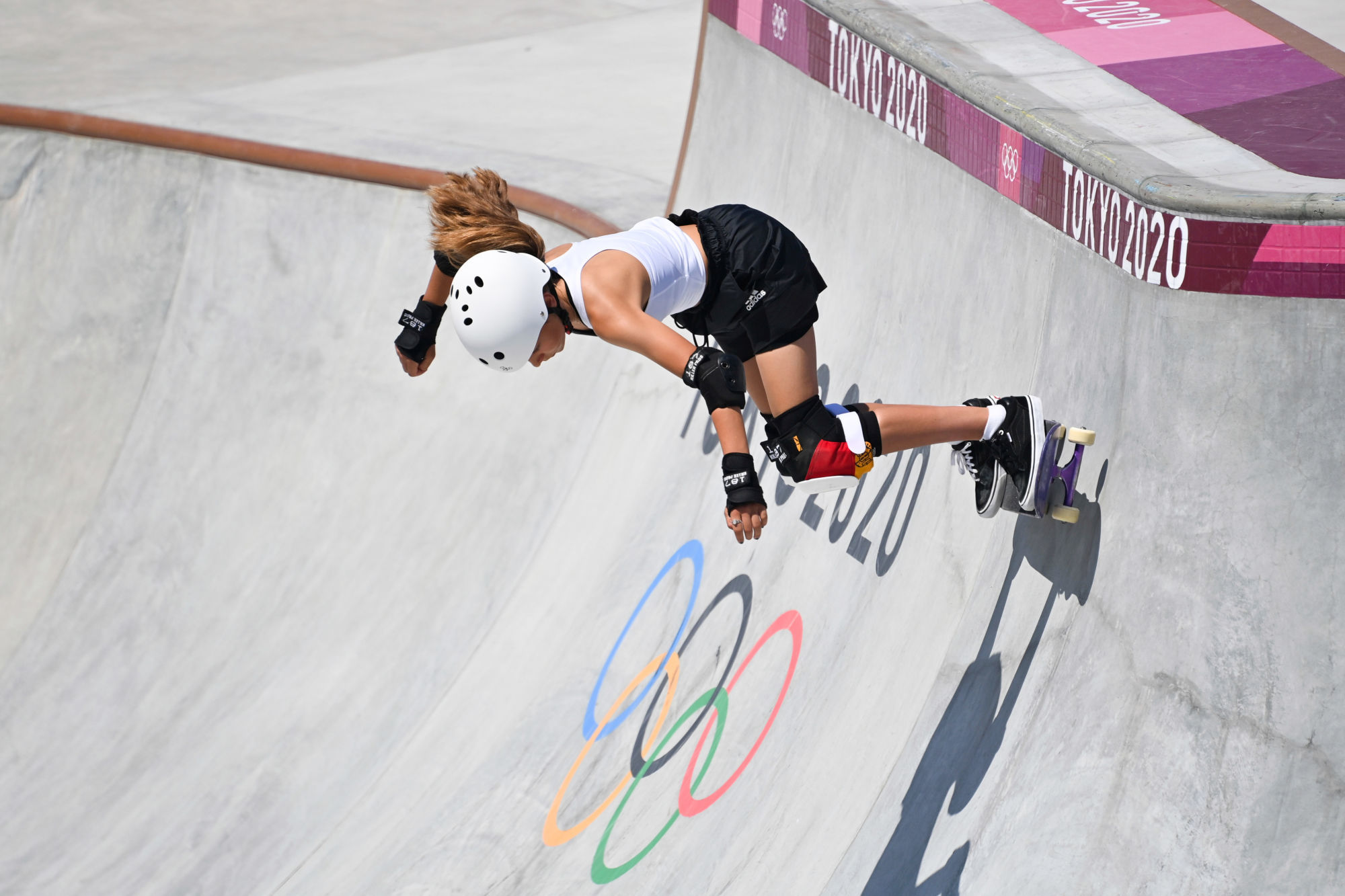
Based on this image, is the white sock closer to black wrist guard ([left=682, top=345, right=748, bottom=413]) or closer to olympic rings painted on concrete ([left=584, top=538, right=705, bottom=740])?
black wrist guard ([left=682, top=345, right=748, bottom=413])

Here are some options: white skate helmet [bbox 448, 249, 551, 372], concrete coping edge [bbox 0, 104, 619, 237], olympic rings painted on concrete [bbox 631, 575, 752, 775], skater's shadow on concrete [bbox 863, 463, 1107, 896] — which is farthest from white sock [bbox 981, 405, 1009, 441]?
concrete coping edge [bbox 0, 104, 619, 237]

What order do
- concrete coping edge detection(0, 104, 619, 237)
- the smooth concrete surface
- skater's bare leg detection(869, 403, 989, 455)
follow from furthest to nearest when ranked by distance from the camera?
the smooth concrete surface < concrete coping edge detection(0, 104, 619, 237) < skater's bare leg detection(869, 403, 989, 455)

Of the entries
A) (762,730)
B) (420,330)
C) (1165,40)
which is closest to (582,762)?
(762,730)

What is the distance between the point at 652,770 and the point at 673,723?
24cm

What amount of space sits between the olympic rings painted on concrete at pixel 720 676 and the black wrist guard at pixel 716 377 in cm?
227

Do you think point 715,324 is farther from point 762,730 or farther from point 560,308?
point 762,730

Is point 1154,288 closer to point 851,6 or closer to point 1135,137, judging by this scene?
point 1135,137

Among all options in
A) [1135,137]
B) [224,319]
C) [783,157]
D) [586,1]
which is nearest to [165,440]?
[224,319]

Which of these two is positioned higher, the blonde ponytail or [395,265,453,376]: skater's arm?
the blonde ponytail

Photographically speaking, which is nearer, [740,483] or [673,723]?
[740,483]

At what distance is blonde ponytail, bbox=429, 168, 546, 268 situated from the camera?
403cm

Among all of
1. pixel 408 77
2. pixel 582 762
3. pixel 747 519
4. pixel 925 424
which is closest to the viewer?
pixel 747 519

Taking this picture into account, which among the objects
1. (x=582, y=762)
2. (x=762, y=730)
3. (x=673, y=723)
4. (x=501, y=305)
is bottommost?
(x=582, y=762)

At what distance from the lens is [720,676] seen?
5.63 m
